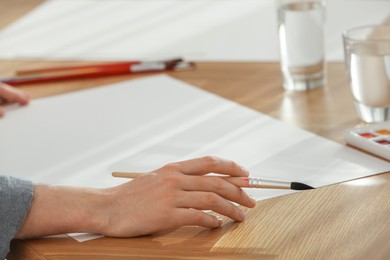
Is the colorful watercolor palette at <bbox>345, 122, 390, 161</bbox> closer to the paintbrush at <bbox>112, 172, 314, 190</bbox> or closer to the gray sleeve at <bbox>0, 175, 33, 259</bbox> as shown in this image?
the paintbrush at <bbox>112, 172, 314, 190</bbox>

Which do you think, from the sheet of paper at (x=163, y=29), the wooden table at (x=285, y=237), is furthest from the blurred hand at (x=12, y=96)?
the wooden table at (x=285, y=237)

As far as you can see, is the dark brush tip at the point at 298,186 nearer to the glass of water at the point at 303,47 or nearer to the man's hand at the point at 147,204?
the man's hand at the point at 147,204

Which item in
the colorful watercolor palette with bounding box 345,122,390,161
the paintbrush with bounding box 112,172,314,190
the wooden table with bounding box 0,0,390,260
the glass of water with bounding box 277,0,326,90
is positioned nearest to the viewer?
the wooden table with bounding box 0,0,390,260

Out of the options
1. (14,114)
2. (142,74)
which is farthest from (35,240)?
(142,74)

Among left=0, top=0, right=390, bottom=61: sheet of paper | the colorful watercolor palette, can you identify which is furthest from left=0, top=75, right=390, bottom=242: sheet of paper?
left=0, top=0, right=390, bottom=61: sheet of paper

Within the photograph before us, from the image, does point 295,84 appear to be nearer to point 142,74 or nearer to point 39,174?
point 142,74

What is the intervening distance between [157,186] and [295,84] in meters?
0.59

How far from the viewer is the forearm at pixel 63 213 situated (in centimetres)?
116

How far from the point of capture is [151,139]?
59.1 inches

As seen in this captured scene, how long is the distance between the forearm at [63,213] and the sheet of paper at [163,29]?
2.63ft

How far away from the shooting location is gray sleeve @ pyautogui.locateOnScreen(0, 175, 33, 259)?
116 centimetres

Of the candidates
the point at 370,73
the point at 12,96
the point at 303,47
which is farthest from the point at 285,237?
the point at 12,96

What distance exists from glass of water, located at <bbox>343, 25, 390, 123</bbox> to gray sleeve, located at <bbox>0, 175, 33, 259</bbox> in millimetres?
565

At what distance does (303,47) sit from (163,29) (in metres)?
0.64
